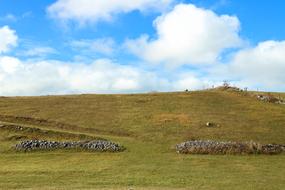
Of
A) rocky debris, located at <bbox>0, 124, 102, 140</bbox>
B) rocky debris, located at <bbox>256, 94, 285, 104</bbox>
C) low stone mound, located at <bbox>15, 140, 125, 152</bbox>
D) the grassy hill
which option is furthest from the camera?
rocky debris, located at <bbox>256, 94, 285, 104</bbox>

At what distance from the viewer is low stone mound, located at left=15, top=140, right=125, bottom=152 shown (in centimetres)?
4534

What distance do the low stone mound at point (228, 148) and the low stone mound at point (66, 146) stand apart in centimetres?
572

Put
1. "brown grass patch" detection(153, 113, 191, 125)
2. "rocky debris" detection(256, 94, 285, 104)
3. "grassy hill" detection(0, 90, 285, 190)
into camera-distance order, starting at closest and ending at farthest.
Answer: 1. "grassy hill" detection(0, 90, 285, 190)
2. "brown grass patch" detection(153, 113, 191, 125)
3. "rocky debris" detection(256, 94, 285, 104)

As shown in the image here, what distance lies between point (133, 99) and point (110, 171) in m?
33.9

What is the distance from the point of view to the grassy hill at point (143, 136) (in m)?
33.6

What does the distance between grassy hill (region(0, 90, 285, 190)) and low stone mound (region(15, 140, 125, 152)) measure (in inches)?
34.0

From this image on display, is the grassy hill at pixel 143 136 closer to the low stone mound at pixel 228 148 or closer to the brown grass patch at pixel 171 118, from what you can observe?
the brown grass patch at pixel 171 118

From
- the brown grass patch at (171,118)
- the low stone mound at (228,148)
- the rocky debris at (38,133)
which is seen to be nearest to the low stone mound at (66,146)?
the rocky debris at (38,133)

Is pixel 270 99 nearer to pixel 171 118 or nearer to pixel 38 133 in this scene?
pixel 171 118

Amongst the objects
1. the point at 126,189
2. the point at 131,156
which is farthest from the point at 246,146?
the point at 126,189

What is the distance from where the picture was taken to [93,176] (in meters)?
35.0

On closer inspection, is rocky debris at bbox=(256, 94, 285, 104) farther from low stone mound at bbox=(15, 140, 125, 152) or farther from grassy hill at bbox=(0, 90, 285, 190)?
low stone mound at bbox=(15, 140, 125, 152)

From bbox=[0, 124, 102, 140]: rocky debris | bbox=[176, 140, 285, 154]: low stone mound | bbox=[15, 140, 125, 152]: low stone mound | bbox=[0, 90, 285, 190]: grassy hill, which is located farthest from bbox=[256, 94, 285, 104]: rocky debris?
bbox=[15, 140, 125, 152]: low stone mound

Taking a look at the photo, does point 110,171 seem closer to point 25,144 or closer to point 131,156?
point 131,156
